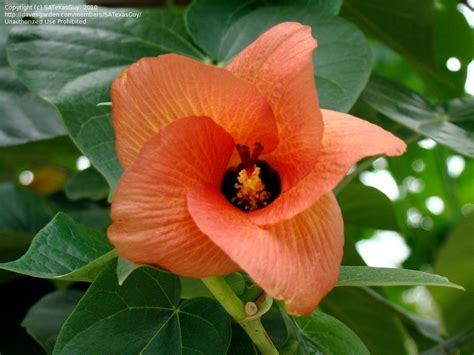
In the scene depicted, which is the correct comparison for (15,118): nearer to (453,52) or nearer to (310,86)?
(310,86)

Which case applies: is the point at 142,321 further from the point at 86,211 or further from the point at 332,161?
the point at 86,211

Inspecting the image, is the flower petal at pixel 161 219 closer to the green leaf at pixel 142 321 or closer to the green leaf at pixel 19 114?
the green leaf at pixel 142 321

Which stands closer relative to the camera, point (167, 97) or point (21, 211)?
point (167, 97)

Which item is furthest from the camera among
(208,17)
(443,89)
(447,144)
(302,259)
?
(443,89)

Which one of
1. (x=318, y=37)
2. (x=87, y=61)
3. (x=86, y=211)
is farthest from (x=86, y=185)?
(x=318, y=37)

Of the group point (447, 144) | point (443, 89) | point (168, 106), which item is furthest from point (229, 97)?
point (443, 89)

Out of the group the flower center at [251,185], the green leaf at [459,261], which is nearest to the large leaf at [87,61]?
the flower center at [251,185]
